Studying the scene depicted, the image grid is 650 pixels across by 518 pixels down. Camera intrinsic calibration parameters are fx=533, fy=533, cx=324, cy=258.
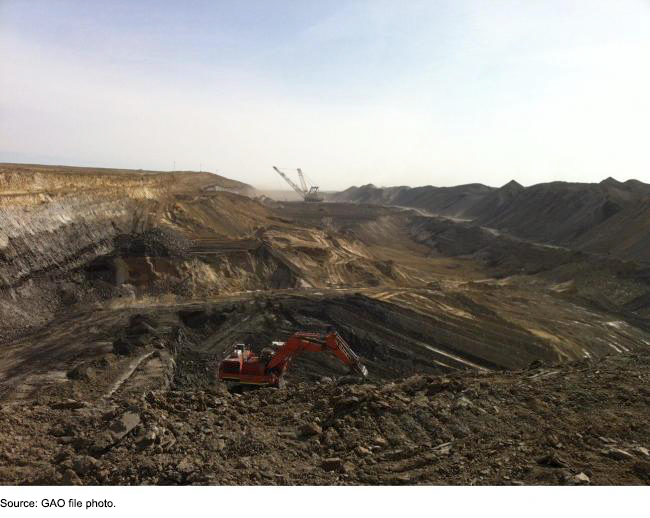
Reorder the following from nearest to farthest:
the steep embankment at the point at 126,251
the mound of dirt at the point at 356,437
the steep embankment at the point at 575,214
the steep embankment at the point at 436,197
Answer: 1. the mound of dirt at the point at 356,437
2. the steep embankment at the point at 126,251
3. the steep embankment at the point at 575,214
4. the steep embankment at the point at 436,197

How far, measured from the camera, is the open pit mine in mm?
6836

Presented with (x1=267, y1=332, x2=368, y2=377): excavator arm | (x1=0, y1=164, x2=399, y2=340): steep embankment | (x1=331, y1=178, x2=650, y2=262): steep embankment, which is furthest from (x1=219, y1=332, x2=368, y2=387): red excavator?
(x1=331, y1=178, x2=650, y2=262): steep embankment

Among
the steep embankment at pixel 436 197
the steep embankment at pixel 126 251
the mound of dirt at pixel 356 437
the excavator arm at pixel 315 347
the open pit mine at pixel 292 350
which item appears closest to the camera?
the mound of dirt at pixel 356 437

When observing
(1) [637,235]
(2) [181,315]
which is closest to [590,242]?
(1) [637,235]

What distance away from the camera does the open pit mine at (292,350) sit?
684 cm

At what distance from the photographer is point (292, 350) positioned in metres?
11.2

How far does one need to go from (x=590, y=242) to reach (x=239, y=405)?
3080cm

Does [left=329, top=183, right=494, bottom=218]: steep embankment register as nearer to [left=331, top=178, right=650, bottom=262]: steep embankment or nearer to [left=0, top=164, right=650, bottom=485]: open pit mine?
[left=331, top=178, right=650, bottom=262]: steep embankment

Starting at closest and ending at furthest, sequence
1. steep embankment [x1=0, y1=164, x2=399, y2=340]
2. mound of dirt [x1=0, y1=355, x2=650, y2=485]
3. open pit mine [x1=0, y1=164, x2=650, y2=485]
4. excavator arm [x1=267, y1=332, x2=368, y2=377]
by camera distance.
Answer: mound of dirt [x1=0, y1=355, x2=650, y2=485] < open pit mine [x1=0, y1=164, x2=650, y2=485] < excavator arm [x1=267, y1=332, x2=368, y2=377] < steep embankment [x1=0, y1=164, x2=399, y2=340]

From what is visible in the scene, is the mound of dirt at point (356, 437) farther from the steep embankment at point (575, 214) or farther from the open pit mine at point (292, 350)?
the steep embankment at point (575, 214)

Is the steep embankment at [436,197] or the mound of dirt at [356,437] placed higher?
the steep embankment at [436,197]

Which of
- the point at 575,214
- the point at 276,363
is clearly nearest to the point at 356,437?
the point at 276,363

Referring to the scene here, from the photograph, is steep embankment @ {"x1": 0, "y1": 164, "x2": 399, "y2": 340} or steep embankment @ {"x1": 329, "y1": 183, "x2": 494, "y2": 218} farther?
steep embankment @ {"x1": 329, "y1": 183, "x2": 494, "y2": 218}

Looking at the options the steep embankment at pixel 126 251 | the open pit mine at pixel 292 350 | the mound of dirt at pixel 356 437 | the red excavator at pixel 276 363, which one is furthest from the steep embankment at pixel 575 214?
the mound of dirt at pixel 356 437
